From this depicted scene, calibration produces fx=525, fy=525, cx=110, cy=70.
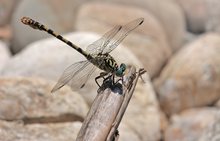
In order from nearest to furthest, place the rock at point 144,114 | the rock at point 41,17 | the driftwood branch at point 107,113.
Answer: the driftwood branch at point 107,113, the rock at point 144,114, the rock at point 41,17

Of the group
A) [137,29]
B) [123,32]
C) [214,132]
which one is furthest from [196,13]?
[123,32]

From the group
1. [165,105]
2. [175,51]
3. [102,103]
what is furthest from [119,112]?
[175,51]

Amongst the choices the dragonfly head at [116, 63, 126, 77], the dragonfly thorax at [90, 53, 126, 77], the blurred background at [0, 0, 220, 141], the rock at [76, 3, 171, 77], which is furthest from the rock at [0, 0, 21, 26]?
the dragonfly head at [116, 63, 126, 77]

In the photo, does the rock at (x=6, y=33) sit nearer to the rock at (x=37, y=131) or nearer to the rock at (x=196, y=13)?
the rock at (x=196, y=13)

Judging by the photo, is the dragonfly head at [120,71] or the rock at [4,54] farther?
the rock at [4,54]

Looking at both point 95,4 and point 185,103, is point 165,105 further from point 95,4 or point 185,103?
point 95,4

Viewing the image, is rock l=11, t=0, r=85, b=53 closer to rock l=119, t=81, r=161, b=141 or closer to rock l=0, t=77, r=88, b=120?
rock l=119, t=81, r=161, b=141

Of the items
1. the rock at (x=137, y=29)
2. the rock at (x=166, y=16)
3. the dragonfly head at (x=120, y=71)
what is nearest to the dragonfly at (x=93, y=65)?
the dragonfly head at (x=120, y=71)
